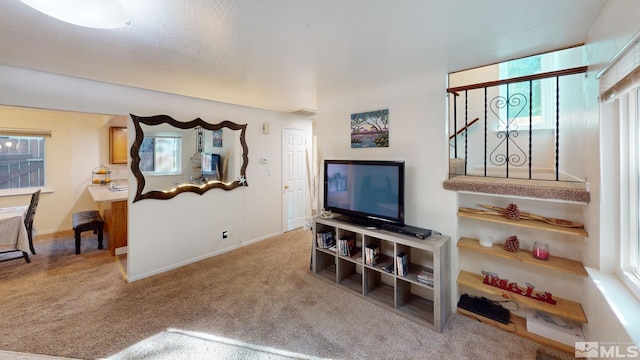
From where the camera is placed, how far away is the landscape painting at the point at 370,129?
266cm

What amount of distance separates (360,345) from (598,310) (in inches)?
57.6

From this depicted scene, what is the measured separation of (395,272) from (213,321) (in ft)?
5.38

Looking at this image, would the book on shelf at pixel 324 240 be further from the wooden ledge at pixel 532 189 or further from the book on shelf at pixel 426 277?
the wooden ledge at pixel 532 189

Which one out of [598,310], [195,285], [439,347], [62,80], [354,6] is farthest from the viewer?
[195,285]


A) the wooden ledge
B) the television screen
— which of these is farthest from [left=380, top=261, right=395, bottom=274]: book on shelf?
the television screen

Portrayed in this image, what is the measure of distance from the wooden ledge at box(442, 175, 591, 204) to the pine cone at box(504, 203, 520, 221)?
0.58ft

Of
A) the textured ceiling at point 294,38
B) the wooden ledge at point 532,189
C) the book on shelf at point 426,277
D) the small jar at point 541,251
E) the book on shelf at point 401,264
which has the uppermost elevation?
the textured ceiling at point 294,38

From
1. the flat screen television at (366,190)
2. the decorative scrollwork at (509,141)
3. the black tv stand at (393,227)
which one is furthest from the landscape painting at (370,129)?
the decorative scrollwork at (509,141)

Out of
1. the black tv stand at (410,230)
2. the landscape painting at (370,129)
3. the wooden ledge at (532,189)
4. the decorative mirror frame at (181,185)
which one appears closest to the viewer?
the wooden ledge at (532,189)

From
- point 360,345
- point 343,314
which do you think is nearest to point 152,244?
point 343,314

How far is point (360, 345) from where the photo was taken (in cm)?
186

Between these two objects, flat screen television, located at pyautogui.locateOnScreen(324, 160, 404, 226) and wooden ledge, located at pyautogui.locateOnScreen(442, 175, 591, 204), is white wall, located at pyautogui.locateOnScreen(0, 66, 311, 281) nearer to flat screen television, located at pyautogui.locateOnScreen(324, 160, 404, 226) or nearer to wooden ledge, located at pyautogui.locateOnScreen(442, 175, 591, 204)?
flat screen television, located at pyautogui.locateOnScreen(324, 160, 404, 226)

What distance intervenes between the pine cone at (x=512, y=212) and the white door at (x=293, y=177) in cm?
328

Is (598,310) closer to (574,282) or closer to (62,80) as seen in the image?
(574,282)
